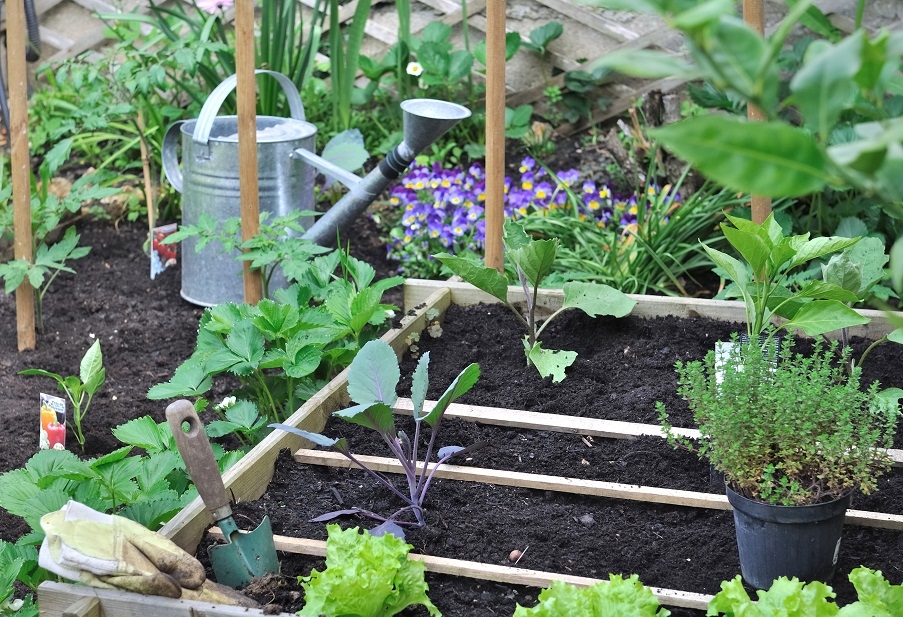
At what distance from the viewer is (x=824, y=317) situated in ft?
5.89

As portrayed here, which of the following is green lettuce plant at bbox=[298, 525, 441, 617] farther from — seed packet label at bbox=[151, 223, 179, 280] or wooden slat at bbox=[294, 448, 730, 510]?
seed packet label at bbox=[151, 223, 179, 280]

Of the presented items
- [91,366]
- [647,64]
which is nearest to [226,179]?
[91,366]

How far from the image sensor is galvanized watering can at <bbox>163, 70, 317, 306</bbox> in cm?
293

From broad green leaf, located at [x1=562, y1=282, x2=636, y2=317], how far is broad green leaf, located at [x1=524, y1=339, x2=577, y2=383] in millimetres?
137

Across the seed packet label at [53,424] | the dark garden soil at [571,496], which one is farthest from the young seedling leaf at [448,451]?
the seed packet label at [53,424]

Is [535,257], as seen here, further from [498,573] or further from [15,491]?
[15,491]

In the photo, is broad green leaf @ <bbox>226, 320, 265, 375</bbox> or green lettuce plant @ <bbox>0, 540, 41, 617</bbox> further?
broad green leaf @ <bbox>226, 320, 265, 375</bbox>

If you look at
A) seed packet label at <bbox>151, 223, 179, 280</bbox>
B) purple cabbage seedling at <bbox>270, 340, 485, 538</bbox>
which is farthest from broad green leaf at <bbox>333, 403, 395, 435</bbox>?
seed packet label at <bbox>151, 223, 179, 280</bbox>

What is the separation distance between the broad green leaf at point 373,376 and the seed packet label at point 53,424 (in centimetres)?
85

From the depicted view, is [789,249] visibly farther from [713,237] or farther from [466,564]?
[713,237]

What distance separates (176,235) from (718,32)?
6.79 feet

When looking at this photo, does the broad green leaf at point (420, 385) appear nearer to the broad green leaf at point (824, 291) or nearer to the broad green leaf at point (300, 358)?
the broad green leaf at point (300, 358)

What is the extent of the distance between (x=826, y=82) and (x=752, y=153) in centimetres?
6

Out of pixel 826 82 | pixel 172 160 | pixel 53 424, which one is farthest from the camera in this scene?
pixel 172 160
